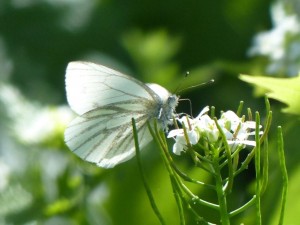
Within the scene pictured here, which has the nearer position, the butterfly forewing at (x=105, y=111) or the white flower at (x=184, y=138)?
the white flower at (x=184, y=138)

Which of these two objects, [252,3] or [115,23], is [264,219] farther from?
[115,23]

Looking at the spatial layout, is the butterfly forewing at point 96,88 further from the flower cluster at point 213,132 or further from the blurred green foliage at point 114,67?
the flower cluster at point 213,132

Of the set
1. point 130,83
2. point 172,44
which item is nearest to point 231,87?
point 172,44

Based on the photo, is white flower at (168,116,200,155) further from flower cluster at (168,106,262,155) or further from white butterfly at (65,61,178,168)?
white butterfly at (65,61,178,168)

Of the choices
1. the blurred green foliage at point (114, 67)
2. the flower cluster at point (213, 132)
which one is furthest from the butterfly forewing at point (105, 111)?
the flower cluster at point (213, 132)

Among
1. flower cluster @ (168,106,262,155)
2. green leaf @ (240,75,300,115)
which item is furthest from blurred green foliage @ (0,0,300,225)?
flower cluster @ (168,106,262,155)

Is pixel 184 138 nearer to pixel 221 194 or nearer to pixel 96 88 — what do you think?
pixel 221 194

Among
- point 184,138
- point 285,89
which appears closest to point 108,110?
point 285,89
